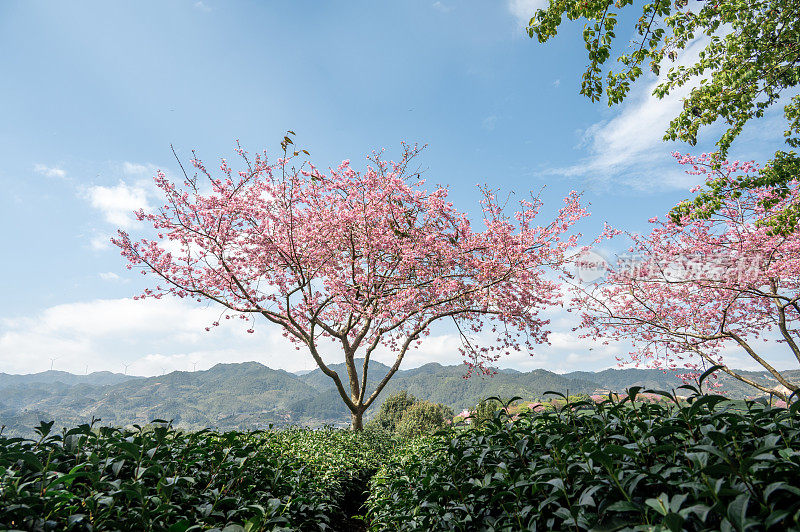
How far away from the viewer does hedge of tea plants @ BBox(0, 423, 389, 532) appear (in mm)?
2234

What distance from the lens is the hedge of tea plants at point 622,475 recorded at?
5.37 feet

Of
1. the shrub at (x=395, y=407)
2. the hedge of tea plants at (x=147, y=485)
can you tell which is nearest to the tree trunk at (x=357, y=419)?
the hedge of tea plants at (x=147, y=485)

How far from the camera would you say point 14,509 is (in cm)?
212

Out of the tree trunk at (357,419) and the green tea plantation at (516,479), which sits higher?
the green tea plantation at (516,479)

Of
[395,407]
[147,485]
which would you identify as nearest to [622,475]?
[147,485]

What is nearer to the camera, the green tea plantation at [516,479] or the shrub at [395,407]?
the green tea plantation at [516,479]

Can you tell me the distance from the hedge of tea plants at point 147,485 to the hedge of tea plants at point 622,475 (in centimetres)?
112

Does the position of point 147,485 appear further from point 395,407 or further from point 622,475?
point 395,407

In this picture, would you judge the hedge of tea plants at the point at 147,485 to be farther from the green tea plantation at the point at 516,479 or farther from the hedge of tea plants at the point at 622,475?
the hedge of tea plants at the point at 622,475

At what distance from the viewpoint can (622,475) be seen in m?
1.97

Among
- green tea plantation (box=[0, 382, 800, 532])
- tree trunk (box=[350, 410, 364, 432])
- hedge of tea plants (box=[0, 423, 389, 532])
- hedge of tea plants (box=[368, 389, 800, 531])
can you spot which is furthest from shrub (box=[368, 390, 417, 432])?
hedge of tea plants (box=[368, 389, 800, 531])

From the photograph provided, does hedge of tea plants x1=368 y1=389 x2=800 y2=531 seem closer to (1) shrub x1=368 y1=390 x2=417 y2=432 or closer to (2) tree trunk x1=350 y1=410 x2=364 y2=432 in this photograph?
(2) tree trunk x1=350 y1=410 x2=364 y2=432

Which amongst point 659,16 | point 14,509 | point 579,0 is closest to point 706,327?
point 659,16

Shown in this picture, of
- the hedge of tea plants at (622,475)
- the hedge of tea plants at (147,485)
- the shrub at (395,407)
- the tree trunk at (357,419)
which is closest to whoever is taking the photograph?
the hedge of tea plants at (622,475)
